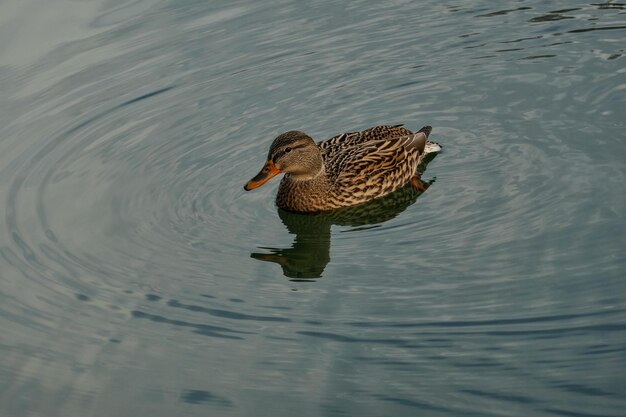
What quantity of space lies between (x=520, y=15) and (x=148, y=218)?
5.87 m

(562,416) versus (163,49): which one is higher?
(163,49)

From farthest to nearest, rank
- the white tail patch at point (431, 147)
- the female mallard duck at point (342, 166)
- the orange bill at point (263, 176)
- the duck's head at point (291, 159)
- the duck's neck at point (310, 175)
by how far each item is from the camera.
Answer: the white tail patch at point (431, 147) → the duck's neck at point (310, 175) → the female mallard duck at point (342, 166) → the duck's head at point (291, 159) → the orange bill at point (263, 176)

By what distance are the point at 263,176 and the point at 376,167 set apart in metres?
1.33

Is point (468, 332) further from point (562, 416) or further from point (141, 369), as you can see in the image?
point (141, 369)

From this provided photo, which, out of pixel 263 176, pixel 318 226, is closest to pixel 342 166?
pixel 318 226

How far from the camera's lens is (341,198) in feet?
36.2

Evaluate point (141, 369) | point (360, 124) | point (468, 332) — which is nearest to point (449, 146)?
point (360, 124)

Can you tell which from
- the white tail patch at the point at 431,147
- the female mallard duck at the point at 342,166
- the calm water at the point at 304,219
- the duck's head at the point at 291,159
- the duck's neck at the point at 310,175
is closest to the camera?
the calm water at the point at 304,219

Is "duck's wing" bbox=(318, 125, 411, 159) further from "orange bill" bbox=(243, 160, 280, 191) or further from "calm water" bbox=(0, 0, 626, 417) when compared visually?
"orange bill" bbox=(243, 160, 280, 191)

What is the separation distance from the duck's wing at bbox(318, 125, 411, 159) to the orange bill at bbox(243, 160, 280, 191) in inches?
41.4

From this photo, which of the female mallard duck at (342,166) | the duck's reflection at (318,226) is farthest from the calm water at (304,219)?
the female mallard duck at (342,166)

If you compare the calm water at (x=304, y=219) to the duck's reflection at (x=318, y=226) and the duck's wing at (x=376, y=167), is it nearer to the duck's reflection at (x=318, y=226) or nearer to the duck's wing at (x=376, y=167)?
the duck's reflection at (x=318, y=226)

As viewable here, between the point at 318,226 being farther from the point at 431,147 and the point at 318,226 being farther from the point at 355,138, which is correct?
the point at 431,147

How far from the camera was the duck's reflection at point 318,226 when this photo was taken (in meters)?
9.52
